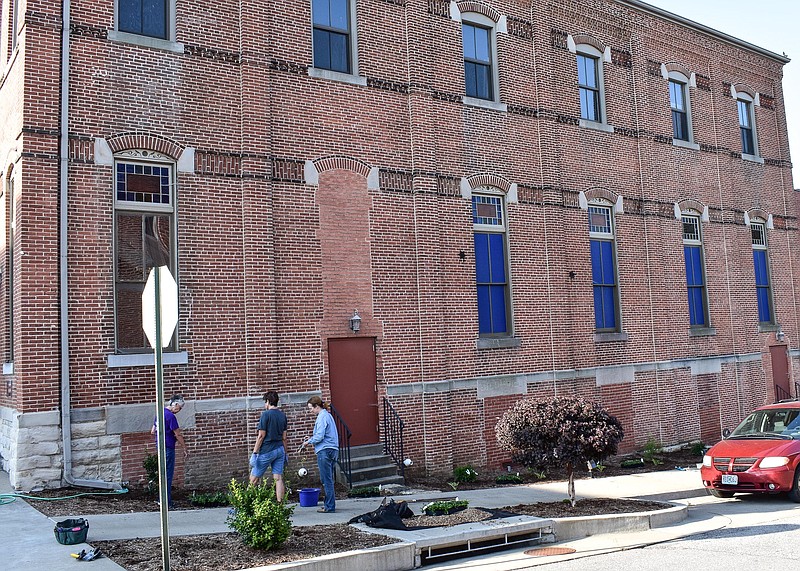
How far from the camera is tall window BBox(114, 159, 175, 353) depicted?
42.2 feet

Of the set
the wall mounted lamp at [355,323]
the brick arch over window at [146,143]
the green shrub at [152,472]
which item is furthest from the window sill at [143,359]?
the brick arch over window at [146,143]

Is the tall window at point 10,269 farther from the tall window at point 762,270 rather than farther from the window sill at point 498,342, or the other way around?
the tall window at point 762,270

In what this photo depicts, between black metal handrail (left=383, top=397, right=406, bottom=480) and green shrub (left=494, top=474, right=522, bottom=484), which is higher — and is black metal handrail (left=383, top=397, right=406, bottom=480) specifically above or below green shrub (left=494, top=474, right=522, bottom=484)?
above

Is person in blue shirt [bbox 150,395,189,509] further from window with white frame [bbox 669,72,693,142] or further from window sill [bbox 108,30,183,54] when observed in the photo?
window with white frame [bbox 669,72,693,142]

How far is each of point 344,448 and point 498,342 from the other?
464cm

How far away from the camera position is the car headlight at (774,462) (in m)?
13.1

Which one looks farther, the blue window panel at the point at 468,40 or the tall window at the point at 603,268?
the tall window at the point at 603,268

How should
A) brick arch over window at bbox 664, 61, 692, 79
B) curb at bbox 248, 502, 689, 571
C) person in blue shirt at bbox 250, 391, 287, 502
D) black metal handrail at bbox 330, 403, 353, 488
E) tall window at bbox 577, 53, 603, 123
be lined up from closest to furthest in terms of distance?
1. curb at bbox 248, 502, 689, 571
2. person in blue shirt at bbox 250, 391, 287, 502
3. black metal handrail at bbox 330, 403, 353, 488
4. tall window at bbox 577, 53, 603, 123
5. brick arch over window at bbox 664, 61, 692, 79

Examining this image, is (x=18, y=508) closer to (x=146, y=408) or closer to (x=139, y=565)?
(x=146, y=408)

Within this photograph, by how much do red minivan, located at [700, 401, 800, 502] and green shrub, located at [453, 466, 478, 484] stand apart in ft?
14.5

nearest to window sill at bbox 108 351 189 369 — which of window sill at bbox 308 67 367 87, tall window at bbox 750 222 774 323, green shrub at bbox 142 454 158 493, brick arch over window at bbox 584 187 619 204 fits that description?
green shrub at bbox 142 454 158 493

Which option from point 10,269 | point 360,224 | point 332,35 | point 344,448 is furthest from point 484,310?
point 10,269

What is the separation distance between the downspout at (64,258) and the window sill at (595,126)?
12502 mm

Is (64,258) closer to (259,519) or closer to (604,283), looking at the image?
(259,519)
